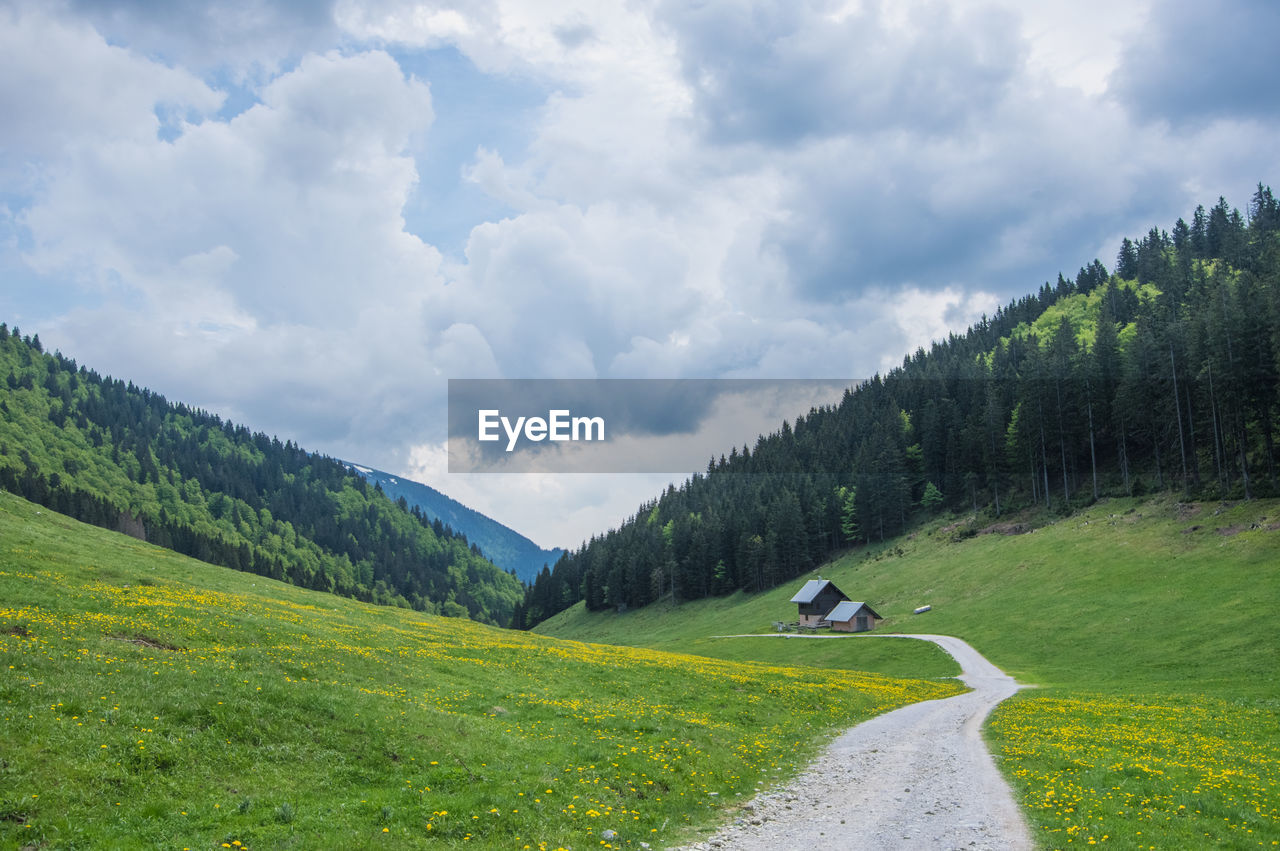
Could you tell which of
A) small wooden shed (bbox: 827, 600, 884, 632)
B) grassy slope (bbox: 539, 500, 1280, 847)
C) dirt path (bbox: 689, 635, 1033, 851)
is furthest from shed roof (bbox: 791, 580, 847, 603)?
dirt path (bbox: 689, 635, 1033, 851)

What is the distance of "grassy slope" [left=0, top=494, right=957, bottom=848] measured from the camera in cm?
1350

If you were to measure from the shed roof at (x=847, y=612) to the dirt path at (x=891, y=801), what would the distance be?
64824mm

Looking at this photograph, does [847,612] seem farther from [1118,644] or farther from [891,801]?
[891,801]

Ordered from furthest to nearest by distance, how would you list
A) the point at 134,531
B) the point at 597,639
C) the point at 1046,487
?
the point at 134,531 → the point at 597,639 → the point at 1046,487

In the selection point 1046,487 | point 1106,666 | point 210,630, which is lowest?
point 1106,666

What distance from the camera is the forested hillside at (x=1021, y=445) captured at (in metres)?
82.4

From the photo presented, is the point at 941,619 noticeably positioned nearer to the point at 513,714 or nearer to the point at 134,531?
the point at 513,714

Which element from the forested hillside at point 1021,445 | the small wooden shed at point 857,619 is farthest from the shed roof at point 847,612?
the forested hillside at point 1021,445

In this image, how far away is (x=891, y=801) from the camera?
755 inches

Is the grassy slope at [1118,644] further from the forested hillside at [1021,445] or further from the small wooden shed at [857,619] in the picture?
the forested hillside at [1021,445]

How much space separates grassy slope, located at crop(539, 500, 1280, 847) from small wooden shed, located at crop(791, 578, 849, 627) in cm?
464

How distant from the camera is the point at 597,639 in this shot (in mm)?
140375

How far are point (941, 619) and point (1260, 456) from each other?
44114 mm

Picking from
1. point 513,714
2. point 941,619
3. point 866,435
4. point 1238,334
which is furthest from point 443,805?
point 866,435
